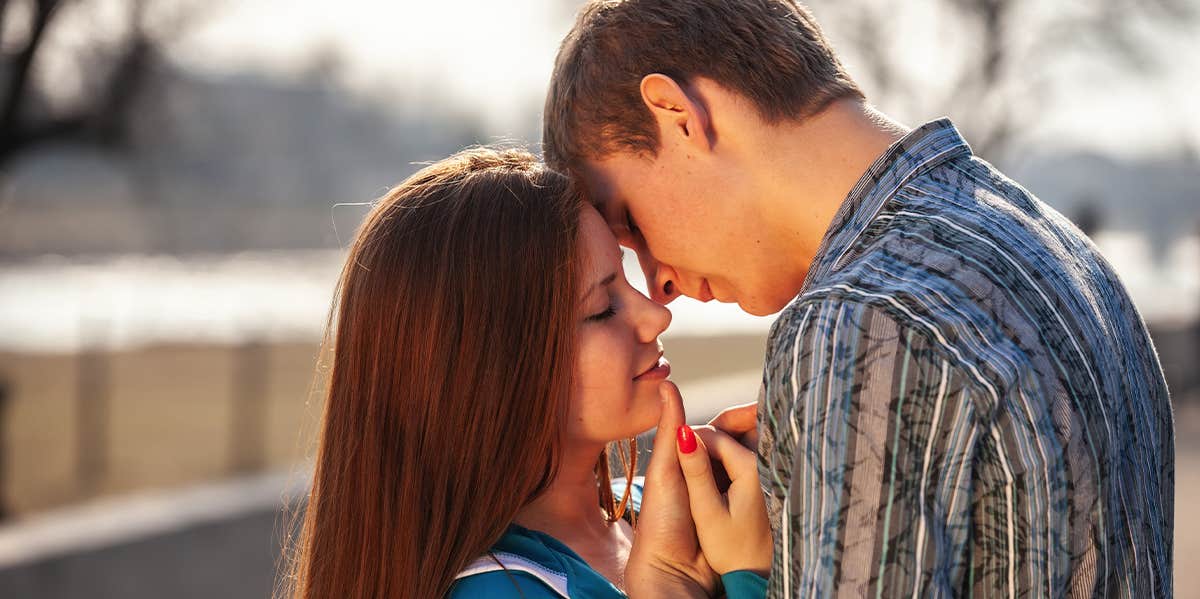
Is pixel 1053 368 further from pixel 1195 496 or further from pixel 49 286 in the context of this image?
pixel 49 286

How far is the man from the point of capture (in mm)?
1612

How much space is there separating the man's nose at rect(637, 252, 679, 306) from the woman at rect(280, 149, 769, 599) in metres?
0.22

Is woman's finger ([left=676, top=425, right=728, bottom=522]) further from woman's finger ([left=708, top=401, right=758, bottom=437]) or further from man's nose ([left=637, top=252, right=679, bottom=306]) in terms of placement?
man's nose ([left=637, top=252, right=679, bottom=306])

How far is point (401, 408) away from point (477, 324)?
0.68ft

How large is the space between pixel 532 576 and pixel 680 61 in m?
0.95

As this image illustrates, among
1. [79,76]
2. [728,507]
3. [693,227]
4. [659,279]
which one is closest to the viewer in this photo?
[728,507]

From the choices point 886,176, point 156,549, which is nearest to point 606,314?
point 886,176

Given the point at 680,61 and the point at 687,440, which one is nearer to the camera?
the point at 687,440

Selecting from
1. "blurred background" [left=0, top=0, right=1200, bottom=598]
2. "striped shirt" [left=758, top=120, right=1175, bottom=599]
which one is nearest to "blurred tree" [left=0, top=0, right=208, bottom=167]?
"blurred background" [left=0, top=0, right=1200, bottom=598]

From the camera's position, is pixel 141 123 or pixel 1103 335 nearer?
pixel 1103 335

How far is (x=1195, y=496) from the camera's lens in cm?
887

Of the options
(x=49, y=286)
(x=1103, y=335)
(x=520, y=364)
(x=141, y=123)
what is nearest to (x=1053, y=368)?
(x=1103, y=335)

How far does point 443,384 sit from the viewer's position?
231 centimetres

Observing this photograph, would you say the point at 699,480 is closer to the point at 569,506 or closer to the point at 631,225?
the point at 569,506
